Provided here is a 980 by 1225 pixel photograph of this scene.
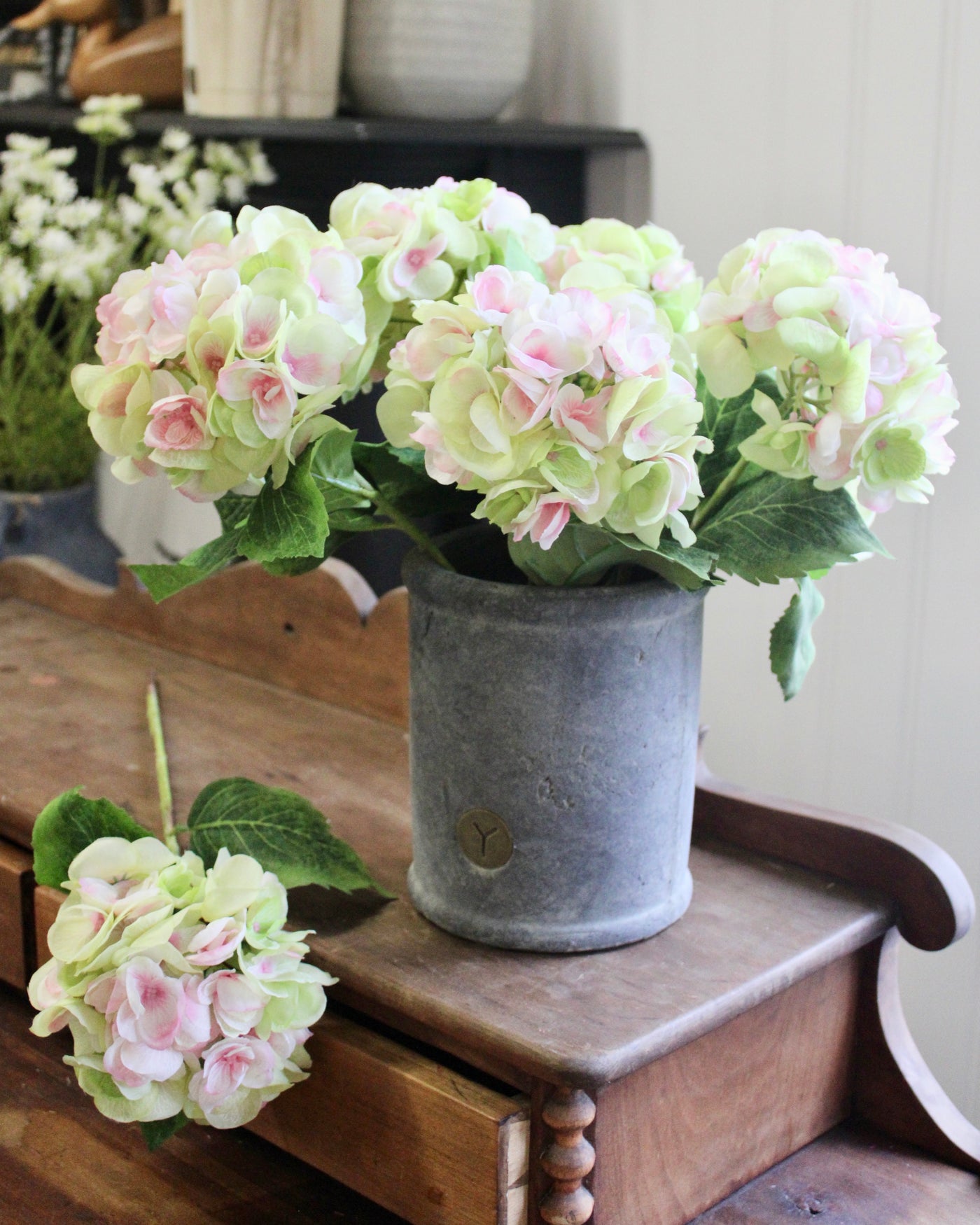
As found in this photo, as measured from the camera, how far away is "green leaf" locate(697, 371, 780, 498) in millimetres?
687

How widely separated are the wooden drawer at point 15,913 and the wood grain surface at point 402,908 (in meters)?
0.03

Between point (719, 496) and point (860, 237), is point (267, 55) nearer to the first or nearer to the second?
point (860, 237)

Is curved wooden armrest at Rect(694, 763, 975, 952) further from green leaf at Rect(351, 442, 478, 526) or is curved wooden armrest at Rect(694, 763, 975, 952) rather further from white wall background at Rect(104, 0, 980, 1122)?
white wall background at Rect(104, 0, 980, 1122)

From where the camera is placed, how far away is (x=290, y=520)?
1.99 feet

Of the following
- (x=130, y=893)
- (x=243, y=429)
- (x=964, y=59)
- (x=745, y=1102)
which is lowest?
(x=745, y=1102)

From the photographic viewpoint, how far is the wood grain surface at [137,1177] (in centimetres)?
71

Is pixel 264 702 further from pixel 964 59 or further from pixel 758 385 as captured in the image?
pixel 964 59

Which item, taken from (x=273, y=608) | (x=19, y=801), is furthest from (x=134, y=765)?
(x=273, y=608)

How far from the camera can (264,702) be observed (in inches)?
42.9

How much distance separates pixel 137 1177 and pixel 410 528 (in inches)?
14.3

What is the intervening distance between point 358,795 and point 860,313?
0.47 metres

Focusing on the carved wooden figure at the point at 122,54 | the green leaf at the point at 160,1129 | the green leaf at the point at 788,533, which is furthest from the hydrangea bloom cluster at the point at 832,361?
the carved wooden figure at the point at 122,54

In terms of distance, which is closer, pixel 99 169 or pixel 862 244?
pixel 862 244

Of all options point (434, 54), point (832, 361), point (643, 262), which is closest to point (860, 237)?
point (434, 54)
